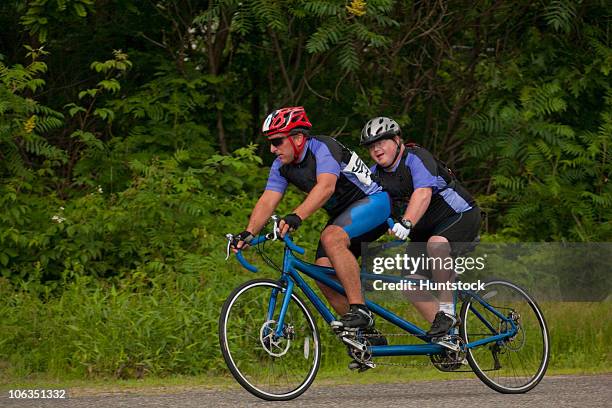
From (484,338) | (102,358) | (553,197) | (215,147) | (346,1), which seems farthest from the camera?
(215,147)

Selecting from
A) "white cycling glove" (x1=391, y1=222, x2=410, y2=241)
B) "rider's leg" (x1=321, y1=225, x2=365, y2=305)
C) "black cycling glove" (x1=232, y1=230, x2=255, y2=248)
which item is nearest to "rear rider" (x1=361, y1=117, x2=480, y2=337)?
"white cycling glove" (x1=391, y1=222, x2=410, y2=241)

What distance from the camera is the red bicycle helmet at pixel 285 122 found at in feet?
26.0

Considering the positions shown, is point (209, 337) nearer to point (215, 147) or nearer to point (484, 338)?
point (484, 338)

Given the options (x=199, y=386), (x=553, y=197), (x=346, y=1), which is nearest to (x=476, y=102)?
(x=553, y=197)

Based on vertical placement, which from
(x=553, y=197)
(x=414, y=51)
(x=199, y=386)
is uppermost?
(x=414, y=51)

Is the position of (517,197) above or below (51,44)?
below

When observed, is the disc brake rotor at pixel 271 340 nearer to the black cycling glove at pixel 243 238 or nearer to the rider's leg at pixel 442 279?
the black cycling glove at pixel 243 238

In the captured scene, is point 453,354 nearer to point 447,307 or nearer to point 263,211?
point 447,307

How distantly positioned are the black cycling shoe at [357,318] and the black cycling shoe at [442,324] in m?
0.58

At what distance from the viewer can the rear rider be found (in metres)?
8.23

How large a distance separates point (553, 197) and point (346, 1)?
11.3 ft

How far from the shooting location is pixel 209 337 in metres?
9.97

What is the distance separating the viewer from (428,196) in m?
8.14

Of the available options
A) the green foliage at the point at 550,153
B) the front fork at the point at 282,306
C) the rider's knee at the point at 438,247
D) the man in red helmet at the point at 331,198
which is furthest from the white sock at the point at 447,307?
the green foliage at the point at 550,153
